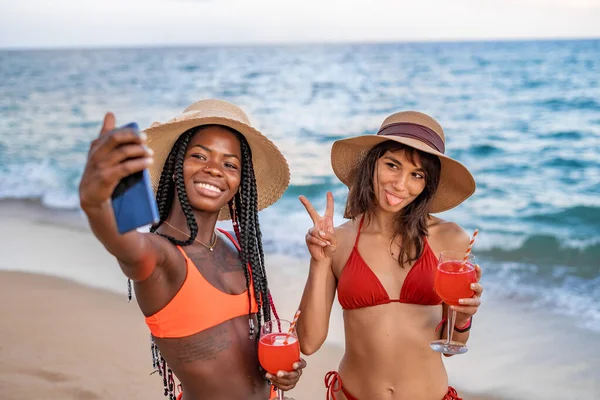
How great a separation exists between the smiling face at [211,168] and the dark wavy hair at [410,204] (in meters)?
0.79

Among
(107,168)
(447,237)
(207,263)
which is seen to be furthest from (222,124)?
(447,237)

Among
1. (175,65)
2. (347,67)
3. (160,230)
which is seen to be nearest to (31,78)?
(175,65)

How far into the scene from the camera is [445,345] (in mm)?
3176

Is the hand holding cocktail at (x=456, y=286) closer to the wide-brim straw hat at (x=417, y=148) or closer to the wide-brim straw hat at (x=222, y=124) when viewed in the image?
the wide-brim straw hat at (x=417, y=148)

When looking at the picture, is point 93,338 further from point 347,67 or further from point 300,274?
point 347,67

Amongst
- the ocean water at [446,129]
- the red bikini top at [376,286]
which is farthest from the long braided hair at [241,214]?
the ocean water at [446,129]

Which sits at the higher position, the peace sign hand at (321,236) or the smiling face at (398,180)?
the smiling face at (398,180)

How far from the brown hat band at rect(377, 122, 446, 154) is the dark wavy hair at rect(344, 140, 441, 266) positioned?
2.3 inches

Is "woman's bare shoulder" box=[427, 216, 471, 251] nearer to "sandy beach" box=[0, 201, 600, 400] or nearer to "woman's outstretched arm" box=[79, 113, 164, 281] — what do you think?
"woman's outstretched arm" box=[79, 113, 164, 281]

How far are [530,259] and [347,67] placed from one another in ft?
108

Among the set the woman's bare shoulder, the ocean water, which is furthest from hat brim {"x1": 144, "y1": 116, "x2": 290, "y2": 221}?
the ocean water

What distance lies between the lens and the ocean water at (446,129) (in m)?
9.29

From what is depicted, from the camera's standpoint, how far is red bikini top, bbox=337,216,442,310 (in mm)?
3256

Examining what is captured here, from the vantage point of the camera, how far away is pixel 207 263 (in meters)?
2.85
